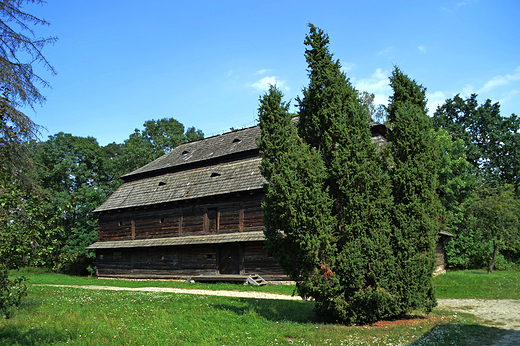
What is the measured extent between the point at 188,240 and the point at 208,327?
14768 millimetres

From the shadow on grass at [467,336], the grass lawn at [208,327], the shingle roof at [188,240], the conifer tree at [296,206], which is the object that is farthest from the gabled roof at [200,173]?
the shadow on grass at [467,336]

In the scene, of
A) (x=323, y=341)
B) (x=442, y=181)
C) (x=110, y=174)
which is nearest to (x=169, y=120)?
(x=110, y=174)

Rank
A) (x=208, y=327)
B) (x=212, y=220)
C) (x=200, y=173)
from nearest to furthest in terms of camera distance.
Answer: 1. (x=208, y=327)
2. (x=212, y=220)
3. (x=200, y=173)

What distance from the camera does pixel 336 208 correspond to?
9.80 m

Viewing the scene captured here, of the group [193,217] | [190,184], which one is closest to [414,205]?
[193,217]

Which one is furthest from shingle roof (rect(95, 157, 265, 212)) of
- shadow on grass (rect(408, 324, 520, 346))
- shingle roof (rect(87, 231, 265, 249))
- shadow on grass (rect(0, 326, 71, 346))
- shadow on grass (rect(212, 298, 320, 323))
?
shadow on grass (rect(0, 326, 71, 346))

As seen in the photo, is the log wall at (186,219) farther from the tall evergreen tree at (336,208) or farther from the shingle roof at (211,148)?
the tall evergreen tree at (336,208)

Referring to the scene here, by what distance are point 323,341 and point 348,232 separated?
8.86 feet

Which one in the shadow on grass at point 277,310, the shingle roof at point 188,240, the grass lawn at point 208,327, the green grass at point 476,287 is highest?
the shingle roof at point 188,240

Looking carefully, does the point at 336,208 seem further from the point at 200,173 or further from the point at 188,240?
the point at 200,173

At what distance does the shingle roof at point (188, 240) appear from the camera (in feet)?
67.5

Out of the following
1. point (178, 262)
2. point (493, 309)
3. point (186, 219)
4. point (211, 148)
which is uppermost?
point (211, 148)

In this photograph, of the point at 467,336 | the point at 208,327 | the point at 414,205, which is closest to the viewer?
the point at 467,336

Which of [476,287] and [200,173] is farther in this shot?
[200,173]
